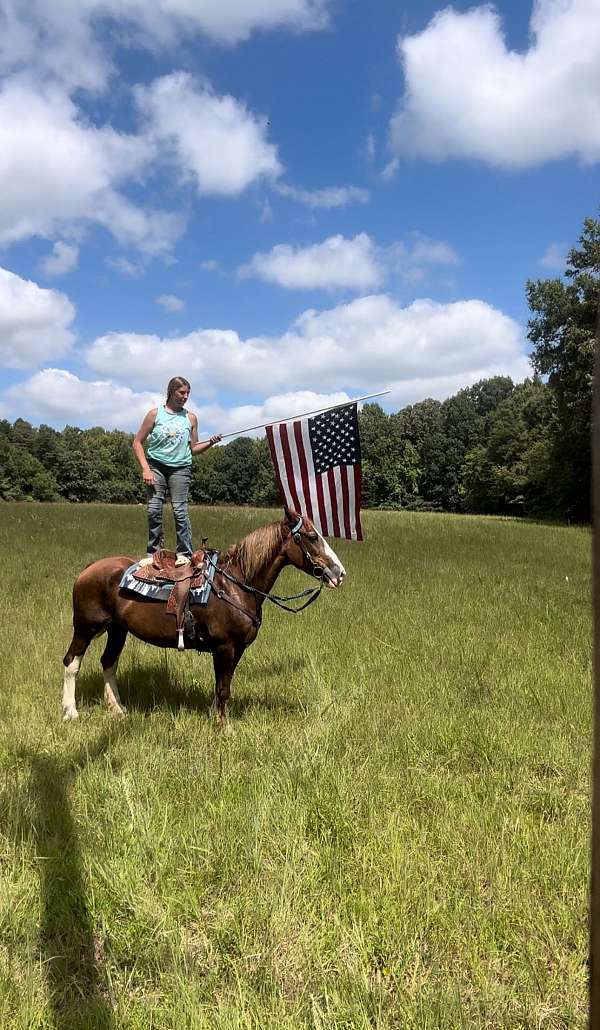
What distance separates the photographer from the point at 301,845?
3615mm

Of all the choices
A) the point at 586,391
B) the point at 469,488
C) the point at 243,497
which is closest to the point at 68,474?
the point at 243,497

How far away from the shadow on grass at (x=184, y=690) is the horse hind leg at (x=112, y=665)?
0.68 ft

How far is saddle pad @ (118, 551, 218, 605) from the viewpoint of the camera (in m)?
5.62

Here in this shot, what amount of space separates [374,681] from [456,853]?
10.1 feet

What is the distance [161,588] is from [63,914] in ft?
9.63

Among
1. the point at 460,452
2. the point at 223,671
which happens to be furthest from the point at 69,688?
the point at 460,452

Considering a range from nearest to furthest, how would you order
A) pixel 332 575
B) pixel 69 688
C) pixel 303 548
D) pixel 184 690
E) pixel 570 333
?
pixel 332 575 < pixel 303 548 < pixel 69 688 < pixel 184 690 < pixel 570 333

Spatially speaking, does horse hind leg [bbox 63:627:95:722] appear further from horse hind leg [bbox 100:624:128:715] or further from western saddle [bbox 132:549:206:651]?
western saddle [bbox 132:549:206:651]

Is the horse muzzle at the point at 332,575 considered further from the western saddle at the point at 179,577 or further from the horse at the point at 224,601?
the western saddle at the point at 179,577

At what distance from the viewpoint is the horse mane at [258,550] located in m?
5.73

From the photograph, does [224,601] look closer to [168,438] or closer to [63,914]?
[168,438]

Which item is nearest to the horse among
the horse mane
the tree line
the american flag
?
the horse mane

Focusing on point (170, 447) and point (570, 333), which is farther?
point (570, 333)

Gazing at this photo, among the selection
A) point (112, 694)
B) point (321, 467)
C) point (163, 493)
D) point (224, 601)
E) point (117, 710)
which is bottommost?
point (117, 710)
